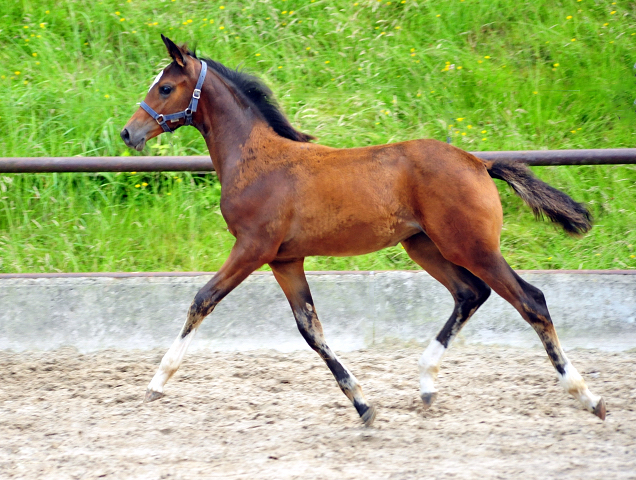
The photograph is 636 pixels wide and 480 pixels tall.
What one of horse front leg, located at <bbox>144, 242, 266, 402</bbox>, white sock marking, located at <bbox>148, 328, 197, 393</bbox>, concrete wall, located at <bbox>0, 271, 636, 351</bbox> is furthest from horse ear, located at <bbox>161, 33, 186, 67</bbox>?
concrete wall, located at <bbox>0, 271, 636, 351</bbox>

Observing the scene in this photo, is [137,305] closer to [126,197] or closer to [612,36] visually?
[126,197]

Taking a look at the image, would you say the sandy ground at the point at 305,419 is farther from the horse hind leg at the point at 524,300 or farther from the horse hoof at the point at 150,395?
the horse hind leg at the point at 524,300

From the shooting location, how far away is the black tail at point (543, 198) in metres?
3.66

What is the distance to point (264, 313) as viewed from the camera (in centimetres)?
480

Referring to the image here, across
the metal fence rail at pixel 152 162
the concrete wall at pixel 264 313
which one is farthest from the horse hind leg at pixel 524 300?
the metal fence rail at pixel 152 162

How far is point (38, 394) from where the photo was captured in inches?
155

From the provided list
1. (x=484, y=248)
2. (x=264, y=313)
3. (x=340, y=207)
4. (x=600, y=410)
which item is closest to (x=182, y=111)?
(x=340, y=207)

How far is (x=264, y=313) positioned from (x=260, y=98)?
165 centimetres

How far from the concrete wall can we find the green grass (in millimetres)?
525

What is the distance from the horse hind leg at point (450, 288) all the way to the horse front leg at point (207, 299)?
954mm

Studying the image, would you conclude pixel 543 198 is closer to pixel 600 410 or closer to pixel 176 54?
pixel 600 410

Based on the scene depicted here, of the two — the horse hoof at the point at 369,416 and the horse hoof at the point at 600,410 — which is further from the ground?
the horse hoof at the point at 600,410

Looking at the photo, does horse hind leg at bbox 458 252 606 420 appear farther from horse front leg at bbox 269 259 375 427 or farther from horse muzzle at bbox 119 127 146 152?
horse muzzle at bbox 119 127 146 152

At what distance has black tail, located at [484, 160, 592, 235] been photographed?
366 centimetres
